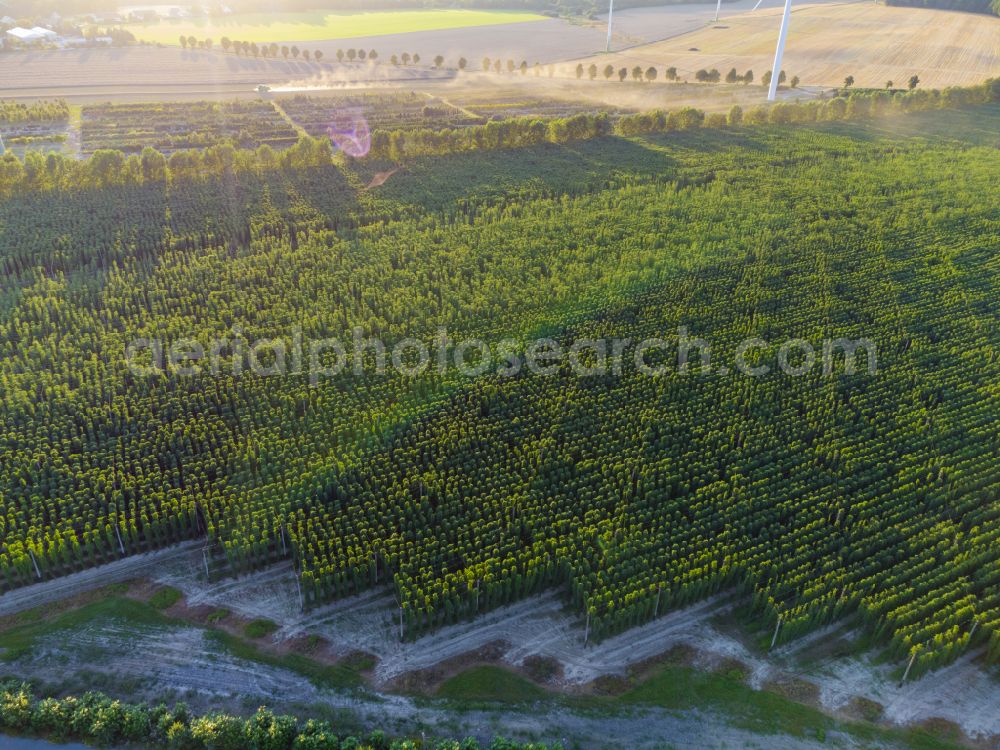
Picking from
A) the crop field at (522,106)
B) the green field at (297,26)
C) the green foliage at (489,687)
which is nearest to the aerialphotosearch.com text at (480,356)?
the green foliage at (489,687)

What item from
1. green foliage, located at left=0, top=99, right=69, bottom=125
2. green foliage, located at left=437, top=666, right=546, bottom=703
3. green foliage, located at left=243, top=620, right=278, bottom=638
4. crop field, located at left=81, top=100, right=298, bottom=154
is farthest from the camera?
green foliage, located at left=0, top=99, right=69, bottom=125

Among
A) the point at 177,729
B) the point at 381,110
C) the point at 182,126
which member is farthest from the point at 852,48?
the point at 177,729

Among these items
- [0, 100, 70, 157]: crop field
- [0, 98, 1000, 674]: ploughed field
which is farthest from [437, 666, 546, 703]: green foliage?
[0, 100, 70, 157]: crop field

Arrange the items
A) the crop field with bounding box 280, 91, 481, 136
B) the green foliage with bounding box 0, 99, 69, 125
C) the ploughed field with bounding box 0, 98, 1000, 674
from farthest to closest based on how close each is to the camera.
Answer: the crop field with bounding box 280, 91, 481, 136
the green foliage with bounding box 0, 99, 69, 125
the ploughed field with bounding box 0, 98, 1000, 674

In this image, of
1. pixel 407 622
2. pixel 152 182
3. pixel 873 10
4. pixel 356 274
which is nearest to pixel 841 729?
pixel 407 622

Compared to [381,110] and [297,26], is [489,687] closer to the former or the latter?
[381,110]

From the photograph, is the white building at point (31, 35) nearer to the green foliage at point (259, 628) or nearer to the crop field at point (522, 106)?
the crop field at point (522, 106)

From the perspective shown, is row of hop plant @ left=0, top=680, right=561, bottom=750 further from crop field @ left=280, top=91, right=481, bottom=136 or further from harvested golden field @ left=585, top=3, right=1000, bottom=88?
harvested golden field @ left=585, top=3, right=1000, bottom=88
